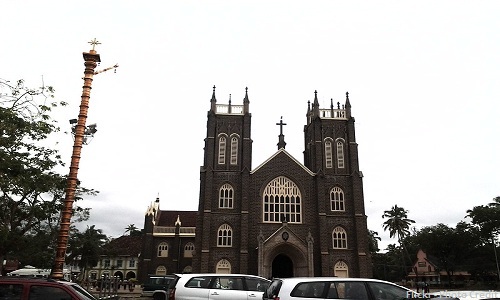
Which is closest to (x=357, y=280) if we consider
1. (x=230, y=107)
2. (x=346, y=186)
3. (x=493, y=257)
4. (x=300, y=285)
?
(x=300, y=285)

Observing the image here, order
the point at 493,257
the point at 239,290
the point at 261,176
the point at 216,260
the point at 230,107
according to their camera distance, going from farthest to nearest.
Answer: the point at 493,257 → the point at 230,107 → the point at 261,176 → the point at 216,260 → the point at 239,290

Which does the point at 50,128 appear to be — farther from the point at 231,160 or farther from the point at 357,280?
the point at 231,160

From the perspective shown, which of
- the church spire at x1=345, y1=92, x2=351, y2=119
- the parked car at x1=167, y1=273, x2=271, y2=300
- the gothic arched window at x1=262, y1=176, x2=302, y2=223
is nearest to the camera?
the parked car at x1=167, y1=273, x2=271, y2=300

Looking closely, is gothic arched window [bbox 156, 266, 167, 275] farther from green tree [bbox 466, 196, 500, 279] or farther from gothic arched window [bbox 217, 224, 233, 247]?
green tree [bbox 466, 196, 500, 279]

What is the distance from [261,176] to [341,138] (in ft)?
30.9

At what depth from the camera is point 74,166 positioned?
15703mm

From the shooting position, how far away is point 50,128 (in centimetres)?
1465

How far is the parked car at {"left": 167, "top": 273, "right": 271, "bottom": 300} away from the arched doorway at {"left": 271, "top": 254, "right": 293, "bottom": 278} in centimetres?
2741

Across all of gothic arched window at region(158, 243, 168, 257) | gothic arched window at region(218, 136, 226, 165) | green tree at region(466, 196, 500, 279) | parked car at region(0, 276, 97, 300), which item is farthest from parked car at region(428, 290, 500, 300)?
green tree at region(466, 196, 500, 279)

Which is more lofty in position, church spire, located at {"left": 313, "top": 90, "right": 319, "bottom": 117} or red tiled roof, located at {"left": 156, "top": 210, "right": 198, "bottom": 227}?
church spire, located at {"left": 313, "top": 90, "right": 319, "bottom": 117}

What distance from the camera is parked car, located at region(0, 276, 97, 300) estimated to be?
26.2 feet

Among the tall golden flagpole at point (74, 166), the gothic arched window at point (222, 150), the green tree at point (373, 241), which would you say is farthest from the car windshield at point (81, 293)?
the green tree at point (373, 241)


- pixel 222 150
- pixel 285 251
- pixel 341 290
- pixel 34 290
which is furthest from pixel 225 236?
pixel 34 290

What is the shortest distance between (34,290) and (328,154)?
118 ft
